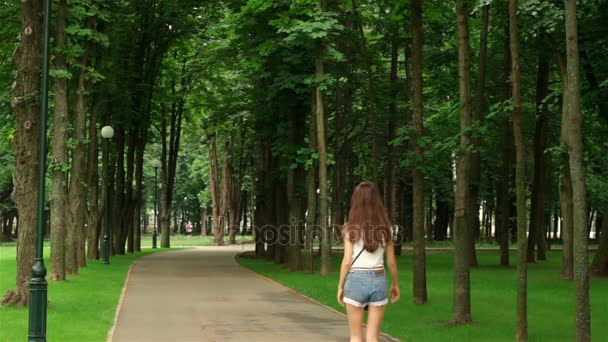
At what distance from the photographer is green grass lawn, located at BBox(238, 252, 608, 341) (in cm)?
1389

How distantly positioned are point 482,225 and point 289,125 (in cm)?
4928

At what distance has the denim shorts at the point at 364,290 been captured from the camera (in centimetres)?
789

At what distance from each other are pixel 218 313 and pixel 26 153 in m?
4.74

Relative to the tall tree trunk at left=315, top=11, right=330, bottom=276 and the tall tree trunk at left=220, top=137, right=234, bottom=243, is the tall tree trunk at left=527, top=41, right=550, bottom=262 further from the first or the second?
the tall tree trunk at left=220, top=137, right=234, bottom=243

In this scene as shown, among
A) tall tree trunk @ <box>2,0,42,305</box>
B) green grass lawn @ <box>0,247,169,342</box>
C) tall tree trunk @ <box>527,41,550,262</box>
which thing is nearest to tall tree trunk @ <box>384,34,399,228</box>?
tall tree trunk @ <box>527,41,550,262</box>

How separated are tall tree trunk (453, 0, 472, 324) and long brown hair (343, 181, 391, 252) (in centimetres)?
707

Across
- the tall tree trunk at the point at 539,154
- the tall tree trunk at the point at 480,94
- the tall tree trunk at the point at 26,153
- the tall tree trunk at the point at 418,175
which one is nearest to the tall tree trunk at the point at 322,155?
the tall tree trunk at the point at 480,94

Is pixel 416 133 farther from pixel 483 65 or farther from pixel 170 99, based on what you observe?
pixel 170 99

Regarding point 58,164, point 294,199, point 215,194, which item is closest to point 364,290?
point 58,164

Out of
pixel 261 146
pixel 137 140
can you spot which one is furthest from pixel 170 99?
pixel 261 146

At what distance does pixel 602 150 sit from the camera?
33.2 metres

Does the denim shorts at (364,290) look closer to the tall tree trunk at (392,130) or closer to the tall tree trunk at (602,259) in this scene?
the tall tree trunk at (602,259)

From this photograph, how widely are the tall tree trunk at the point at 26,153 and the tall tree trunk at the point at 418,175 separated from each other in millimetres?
7453

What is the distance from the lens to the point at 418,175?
17.4m
